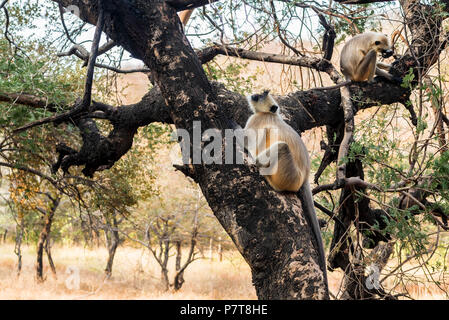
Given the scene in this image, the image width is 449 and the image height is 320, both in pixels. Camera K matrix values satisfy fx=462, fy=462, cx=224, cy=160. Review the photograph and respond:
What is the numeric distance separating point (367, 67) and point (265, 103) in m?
2.12

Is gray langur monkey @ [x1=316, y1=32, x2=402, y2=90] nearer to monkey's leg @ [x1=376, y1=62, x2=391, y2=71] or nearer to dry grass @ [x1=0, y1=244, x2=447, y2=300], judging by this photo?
monkey's leg @ [x1=376, y1=62, x2=391, y2=71]

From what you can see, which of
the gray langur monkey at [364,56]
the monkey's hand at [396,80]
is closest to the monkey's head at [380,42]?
the gray langur monkey at [364,56]

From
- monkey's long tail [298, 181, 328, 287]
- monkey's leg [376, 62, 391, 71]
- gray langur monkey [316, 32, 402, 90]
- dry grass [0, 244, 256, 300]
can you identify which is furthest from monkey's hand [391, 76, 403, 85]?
dry grass [0, 244, 256, 300]

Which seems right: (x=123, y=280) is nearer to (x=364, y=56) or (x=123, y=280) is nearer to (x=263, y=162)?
(x=364, y=56)

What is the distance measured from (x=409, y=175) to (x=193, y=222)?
443 inches

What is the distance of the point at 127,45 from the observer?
2779mm

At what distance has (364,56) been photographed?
518cm

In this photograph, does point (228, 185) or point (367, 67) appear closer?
point (228, 185)

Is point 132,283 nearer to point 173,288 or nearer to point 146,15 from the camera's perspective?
point 173,288

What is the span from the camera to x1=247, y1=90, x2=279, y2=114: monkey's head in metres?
3.53

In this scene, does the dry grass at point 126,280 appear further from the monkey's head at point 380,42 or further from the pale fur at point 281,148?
the pale fur at point 281,148

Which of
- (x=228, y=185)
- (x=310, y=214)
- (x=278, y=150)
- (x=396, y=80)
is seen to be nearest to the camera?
(x=228, y=185)

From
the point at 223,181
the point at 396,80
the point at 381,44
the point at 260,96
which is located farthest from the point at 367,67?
the point at 223,181

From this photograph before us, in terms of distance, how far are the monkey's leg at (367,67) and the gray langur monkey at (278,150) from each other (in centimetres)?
202
